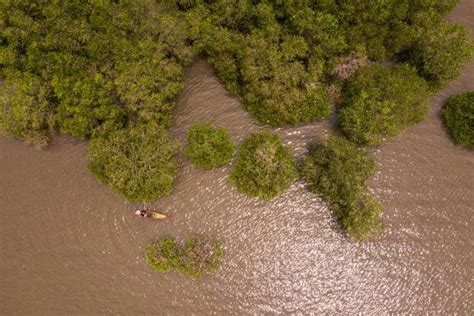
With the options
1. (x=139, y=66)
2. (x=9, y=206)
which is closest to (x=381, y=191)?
(x=139, y=66)

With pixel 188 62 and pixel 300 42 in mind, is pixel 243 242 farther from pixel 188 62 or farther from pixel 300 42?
pixel 300 42

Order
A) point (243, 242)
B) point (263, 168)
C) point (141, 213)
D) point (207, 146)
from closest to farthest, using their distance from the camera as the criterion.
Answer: point (263, 168), point (207, 146), point (141, 213), point (243, 242)

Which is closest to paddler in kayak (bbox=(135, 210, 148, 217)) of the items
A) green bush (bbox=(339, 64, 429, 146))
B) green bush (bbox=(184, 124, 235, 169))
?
green bush (bbox=(184, 124, 235, 169))

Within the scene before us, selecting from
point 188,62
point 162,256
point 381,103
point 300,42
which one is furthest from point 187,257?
point 300,42

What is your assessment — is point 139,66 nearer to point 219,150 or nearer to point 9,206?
point 219,150

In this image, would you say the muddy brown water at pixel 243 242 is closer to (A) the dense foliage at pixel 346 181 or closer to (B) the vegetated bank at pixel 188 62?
(A) the dense foliage at pixel 346 181
